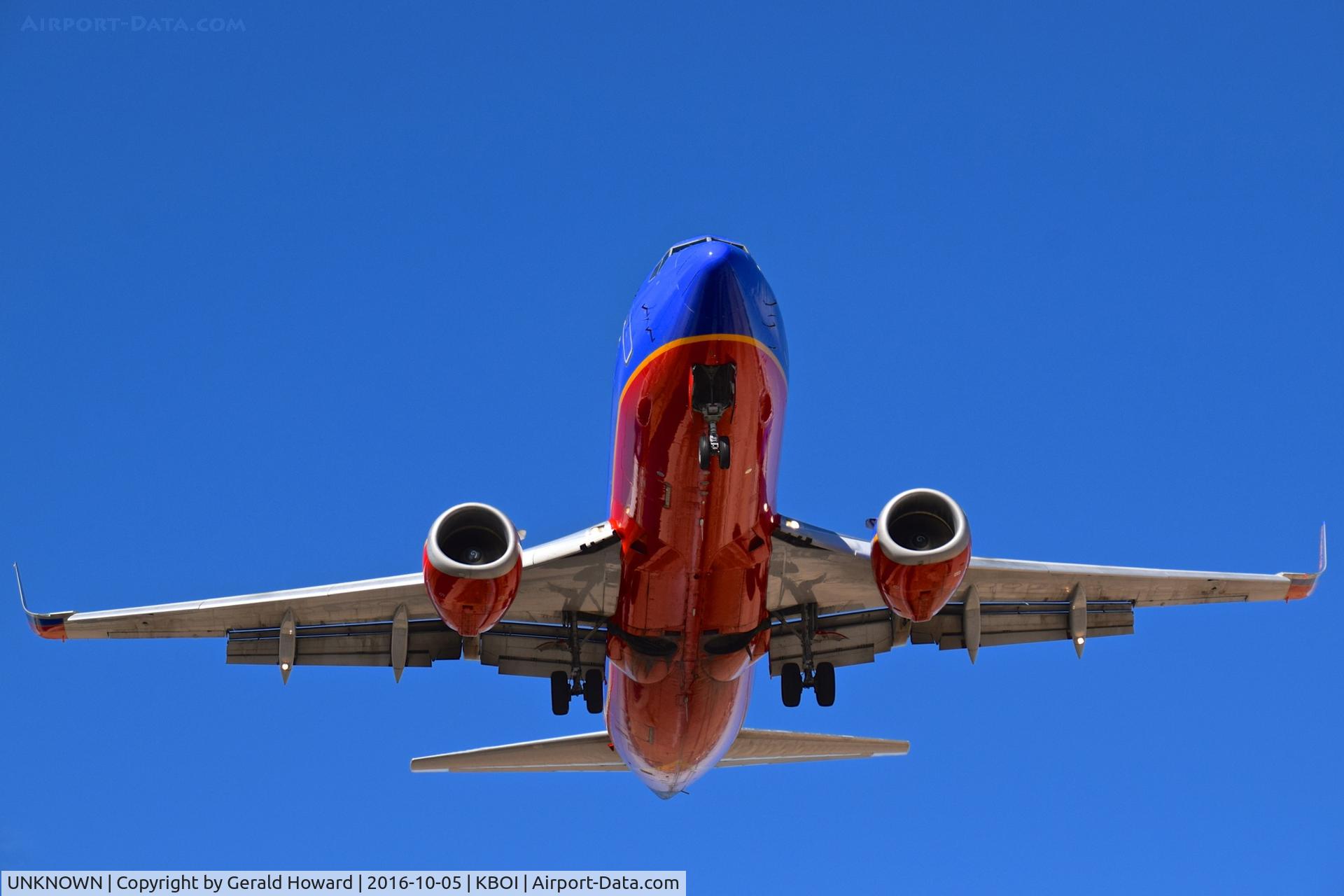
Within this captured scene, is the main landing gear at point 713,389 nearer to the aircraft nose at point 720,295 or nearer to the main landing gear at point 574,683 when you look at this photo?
the aircraft nose at point 720,295

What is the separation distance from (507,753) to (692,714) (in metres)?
4.20

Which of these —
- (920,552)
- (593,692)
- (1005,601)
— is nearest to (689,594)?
(920,552)

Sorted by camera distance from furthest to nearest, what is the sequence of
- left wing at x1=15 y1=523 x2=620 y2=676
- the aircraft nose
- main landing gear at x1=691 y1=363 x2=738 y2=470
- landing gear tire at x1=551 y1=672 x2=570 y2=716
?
landing gear tire at x1=551 y1=672 x2=570 y2=716 → left wing at x1=15 y1=523 x2=620 y2=676 → main landing gear at x1=691 y1=363 x2=738 y2=470 → the aircraft nose

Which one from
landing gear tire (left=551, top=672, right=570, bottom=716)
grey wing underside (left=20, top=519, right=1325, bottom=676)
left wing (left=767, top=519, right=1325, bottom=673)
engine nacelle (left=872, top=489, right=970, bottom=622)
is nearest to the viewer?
engine nacelle (left=872, top=489, right=970, bottom=622)

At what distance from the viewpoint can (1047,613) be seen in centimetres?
2366

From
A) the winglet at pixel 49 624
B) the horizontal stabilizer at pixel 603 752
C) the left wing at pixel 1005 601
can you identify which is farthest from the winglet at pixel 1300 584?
the winglet at pixel 49 624

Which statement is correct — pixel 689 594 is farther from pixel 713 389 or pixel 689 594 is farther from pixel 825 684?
pixel 825 684

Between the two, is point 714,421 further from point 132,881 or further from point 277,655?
point 132,881

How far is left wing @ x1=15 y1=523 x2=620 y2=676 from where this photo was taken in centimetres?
2066

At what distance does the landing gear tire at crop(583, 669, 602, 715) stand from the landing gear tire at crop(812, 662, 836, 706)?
122 inches

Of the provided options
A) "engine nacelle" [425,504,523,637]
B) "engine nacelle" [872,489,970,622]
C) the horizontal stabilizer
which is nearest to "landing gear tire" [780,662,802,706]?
the horizontal stabilizer

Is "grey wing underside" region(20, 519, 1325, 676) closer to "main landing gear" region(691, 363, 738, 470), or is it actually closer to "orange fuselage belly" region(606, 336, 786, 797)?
"orange fuselage belly" region(606, 336, 786, 797)

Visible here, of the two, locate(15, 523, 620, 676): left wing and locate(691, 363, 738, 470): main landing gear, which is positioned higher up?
locate(691, 363, 738, 470): main landing gear

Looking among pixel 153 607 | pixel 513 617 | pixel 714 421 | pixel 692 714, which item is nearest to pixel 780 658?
pixel 692 714
